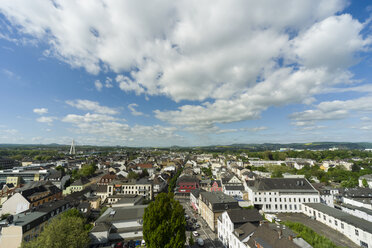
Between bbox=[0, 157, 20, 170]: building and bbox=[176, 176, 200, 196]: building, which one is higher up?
bbox=[0, 157, 20, 170]: building

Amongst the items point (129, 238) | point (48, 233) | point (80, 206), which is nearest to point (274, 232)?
point (129, 238)

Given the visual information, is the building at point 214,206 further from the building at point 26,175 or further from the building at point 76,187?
the building at point 26,175

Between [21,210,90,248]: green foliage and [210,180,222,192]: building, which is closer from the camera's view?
[21,210,90,248]: green foliage

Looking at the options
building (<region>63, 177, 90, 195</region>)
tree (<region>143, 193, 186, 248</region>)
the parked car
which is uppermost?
tree (<region>143, 193, 186, 248</region>)

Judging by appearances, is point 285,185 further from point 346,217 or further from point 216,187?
point 216,187

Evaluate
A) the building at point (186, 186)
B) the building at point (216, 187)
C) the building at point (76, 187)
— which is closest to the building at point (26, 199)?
the building at point (76, 187)

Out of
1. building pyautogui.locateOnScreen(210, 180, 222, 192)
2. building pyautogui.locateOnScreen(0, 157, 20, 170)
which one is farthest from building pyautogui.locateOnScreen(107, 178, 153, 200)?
building pyautogui.locateOnScreen(0, 157, 20, 170)

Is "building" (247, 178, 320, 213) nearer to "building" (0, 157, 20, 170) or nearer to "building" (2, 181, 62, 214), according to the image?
"building" (2, 181, 62, 214)
